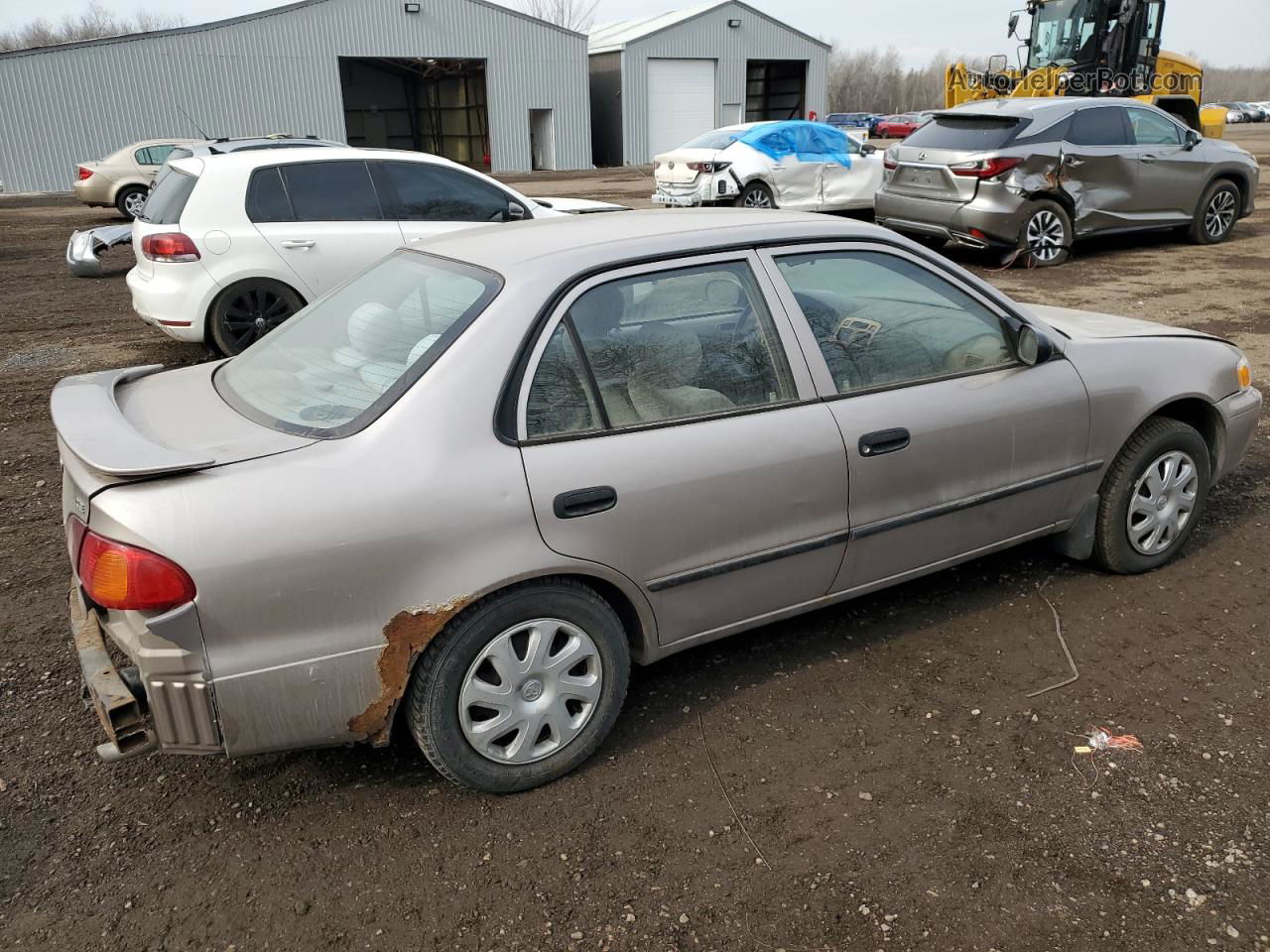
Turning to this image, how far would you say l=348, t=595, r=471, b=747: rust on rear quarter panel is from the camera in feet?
8.74

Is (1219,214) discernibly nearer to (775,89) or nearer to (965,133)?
(965,133)

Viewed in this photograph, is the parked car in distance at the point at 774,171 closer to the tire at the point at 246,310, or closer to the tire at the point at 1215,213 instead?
the tire at the point at 1215,213

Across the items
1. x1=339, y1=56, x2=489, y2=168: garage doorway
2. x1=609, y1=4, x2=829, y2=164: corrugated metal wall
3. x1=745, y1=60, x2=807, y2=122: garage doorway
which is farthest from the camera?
x1=745, y1=60, x2=807, y2=122: garage doorway

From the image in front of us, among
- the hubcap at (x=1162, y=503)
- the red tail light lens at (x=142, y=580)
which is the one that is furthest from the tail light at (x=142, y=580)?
the hubcap at (x=1162, y=503)

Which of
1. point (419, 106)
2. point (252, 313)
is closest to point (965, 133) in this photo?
point (252, 313)

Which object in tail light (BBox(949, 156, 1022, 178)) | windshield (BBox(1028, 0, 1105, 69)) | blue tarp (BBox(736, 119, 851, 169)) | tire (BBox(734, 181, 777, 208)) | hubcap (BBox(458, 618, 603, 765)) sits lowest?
hubcap (BBox(458, 618, 603, 765))

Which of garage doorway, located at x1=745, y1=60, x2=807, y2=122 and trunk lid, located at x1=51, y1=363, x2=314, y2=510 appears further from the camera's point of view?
garage doorway, located at x1=745, y1=60, x2=807, y2=122

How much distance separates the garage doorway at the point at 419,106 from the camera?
118 ft

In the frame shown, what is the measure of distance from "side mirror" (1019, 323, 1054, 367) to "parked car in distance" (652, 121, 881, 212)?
35.9 feet

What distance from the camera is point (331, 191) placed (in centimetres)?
799

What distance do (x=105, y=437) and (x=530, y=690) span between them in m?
1.37

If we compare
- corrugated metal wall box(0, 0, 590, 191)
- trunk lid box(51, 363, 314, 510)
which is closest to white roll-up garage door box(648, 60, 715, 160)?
corrugated metal wall box(0, 0, 590, 191)

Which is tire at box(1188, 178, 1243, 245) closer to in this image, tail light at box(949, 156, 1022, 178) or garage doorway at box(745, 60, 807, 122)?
tail light at box(949, 156, 1022, 178)

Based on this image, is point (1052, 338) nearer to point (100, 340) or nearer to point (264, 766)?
point (264, 766)
